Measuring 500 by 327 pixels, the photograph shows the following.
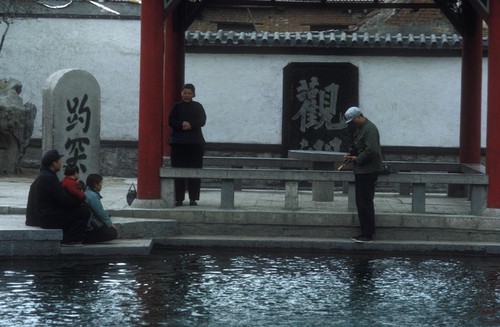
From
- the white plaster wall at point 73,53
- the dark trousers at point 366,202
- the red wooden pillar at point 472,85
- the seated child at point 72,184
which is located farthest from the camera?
the white plaster wall at point 73,53

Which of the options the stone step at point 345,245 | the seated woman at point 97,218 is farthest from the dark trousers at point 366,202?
the seated woman at point 97,218

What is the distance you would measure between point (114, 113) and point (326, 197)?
342 inches

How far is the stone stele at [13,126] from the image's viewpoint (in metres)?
23.0

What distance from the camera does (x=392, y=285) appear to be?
12023mm

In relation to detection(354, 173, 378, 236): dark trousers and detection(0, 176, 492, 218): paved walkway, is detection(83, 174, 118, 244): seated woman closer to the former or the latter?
detection(0, 176, 492, 218): paved walkway

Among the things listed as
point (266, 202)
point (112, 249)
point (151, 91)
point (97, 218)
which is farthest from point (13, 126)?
point (112, 249)

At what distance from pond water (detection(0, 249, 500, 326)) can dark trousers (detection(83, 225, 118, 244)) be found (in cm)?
54

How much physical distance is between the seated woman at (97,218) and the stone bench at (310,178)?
1756mm

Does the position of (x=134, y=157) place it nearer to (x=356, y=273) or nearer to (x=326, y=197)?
(x=326, y=197)

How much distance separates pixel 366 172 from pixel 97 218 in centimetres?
362

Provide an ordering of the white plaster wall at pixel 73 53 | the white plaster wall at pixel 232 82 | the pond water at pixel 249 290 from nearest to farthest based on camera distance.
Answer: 1. the pond water at pixel 249 290
2. the white plaster wall at pixel 232 82
3. the white plaster wall at pixel 73 53

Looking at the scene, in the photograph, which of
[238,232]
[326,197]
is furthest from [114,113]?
[238,232]

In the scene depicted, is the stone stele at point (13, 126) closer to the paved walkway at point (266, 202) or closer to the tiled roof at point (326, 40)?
the paved walkway at point (266, 202)

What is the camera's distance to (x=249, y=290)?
37.8 feet
